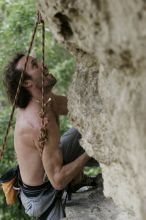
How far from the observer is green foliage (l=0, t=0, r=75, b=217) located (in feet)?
21.9

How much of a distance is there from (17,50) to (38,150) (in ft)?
12.5

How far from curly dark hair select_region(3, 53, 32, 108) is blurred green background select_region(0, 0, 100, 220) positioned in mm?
2145

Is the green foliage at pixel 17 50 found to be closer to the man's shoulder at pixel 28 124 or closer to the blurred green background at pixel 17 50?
the blurred green background at pixel 17 50

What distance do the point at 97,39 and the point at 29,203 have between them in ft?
8.42

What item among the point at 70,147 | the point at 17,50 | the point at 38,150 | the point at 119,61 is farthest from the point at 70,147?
the point at 17,50

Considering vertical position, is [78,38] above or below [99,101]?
above

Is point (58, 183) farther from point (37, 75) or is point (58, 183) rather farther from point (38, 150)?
point (37, 75)

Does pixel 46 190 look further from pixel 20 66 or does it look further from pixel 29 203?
pixel 20 66

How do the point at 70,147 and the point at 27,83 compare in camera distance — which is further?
the point at 70,147

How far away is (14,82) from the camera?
436cm

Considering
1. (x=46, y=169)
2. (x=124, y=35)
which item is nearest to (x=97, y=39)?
(x=124, y=35)

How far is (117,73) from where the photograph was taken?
2301 mm

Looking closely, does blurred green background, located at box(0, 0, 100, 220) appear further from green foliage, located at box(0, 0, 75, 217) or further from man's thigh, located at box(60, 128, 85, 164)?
man's thigh, located at box(60, 128, 85, 164)

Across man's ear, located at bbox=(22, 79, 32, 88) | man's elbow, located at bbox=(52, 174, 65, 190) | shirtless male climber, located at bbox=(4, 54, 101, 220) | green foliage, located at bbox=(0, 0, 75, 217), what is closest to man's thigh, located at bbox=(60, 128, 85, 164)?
shirtless male climber, located at bbox=(4, 54, 101, 220)
